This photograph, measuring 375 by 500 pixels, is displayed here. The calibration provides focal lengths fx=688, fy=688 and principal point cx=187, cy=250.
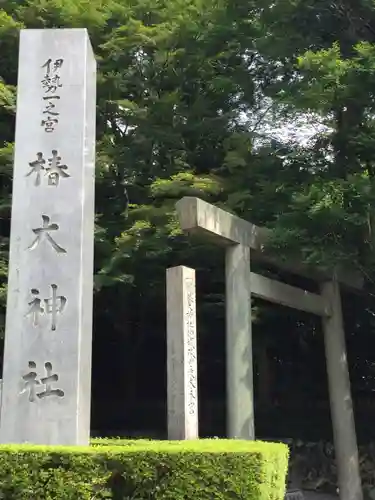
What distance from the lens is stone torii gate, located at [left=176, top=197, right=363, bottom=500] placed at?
Answer: 27.5 ft

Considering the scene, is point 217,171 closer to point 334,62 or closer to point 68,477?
point 334,62

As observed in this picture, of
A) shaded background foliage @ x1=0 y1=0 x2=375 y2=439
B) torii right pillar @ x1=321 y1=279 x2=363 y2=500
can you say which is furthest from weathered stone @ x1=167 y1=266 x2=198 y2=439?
torii right pillar @ x1=321 y1=279 x2=363 y2=500

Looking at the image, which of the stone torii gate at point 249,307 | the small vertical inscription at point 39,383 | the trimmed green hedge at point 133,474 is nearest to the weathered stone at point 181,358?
the stone torii gate at point 249,307

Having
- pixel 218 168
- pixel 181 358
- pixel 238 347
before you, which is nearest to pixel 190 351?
pixel 181 358

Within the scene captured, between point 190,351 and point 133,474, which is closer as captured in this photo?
point 133,474

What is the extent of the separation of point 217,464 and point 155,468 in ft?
1.32

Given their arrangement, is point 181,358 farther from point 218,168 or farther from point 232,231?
point 218,168

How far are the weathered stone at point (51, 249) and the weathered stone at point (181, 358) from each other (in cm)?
208

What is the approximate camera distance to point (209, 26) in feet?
37.2

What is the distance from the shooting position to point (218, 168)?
38.2 feet

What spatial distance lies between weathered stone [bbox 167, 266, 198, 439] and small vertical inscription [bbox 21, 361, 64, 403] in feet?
7.75

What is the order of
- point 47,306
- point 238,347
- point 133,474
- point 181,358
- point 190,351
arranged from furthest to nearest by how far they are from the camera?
point 238,347 → point 190,351 → point 181,358 → point 47,306 → point 133,474

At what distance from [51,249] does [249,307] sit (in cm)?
393

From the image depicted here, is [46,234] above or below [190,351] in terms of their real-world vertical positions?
above
